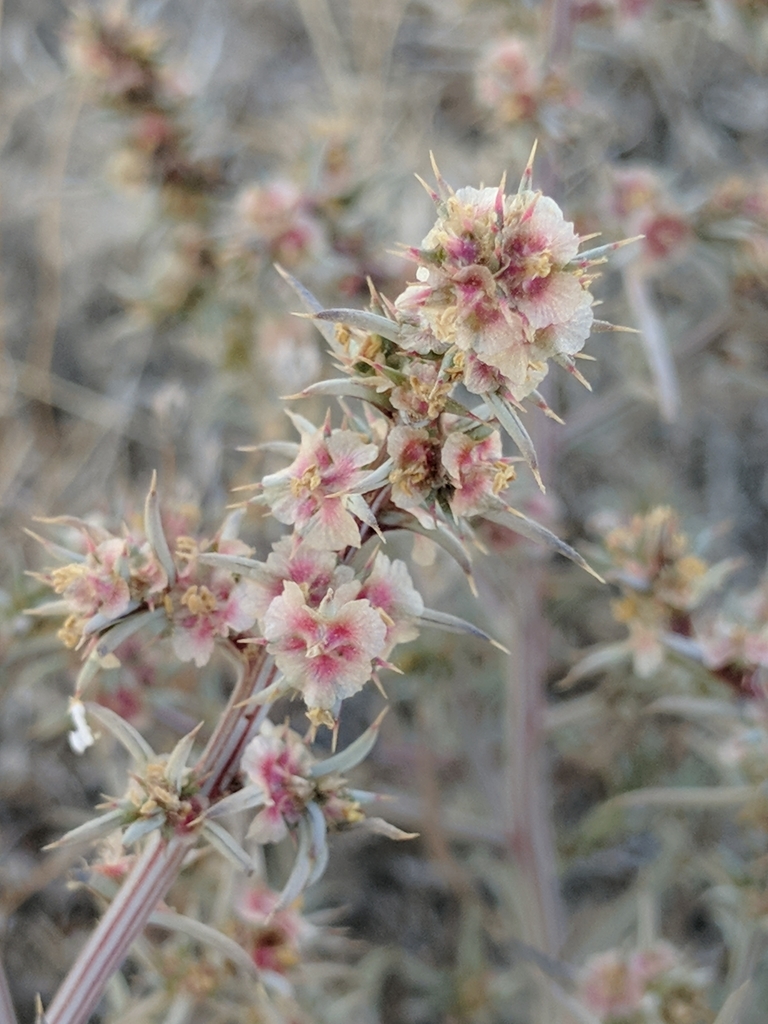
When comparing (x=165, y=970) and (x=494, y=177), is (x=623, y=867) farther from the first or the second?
(x=494, y=177)

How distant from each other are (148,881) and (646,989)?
0.84 meters

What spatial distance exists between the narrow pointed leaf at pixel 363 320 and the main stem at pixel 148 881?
0.98 feet

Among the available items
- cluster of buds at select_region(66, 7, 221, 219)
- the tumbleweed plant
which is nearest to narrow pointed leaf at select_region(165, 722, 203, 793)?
the tumbleweed plant

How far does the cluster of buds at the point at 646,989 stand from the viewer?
1.34m

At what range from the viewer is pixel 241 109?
2949 mm

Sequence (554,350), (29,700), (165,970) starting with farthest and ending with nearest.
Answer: (29,700)
(165,970)
(554,350)

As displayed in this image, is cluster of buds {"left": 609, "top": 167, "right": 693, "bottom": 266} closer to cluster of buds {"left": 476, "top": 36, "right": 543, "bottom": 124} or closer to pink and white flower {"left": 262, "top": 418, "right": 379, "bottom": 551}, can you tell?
cluster of buds {"left": 476, "top": 36, "right": 543, "bottom": 124}

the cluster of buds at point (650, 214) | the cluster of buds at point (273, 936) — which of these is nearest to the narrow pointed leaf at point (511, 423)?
the cluster of buds at point (273, 936)

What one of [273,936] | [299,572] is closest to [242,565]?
[299,572]

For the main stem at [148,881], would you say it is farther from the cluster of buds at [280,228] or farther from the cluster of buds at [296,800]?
the cluster of buds at [280,228]

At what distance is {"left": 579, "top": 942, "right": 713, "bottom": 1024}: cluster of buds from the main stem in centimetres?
78

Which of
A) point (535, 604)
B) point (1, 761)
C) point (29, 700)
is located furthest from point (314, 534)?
point (1, 761)

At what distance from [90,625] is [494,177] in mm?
1558

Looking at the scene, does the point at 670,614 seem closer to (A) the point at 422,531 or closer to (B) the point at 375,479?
(A) the point at 422,531
